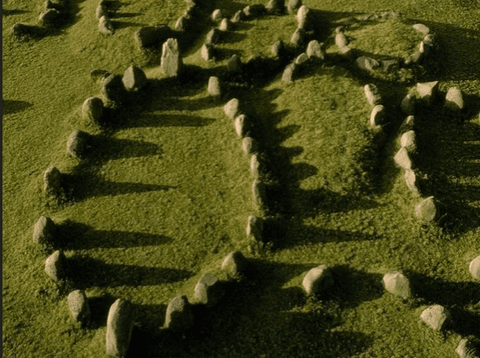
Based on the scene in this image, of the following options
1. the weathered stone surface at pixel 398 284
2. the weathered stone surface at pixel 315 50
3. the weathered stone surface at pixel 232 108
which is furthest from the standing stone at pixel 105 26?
the weathered stone surface at pixel 398 284

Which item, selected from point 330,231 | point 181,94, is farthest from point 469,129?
point 181,94

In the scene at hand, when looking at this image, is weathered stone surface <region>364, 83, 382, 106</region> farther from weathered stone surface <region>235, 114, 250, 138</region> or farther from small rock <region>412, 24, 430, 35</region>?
small rock <region>412, 24, 430, 35</region>

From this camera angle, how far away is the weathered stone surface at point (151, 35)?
8.97m

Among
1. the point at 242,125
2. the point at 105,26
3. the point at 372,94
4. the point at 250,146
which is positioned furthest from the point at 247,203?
the point at 105,26

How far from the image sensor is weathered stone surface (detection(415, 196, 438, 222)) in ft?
20.2

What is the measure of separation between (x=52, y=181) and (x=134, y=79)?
1899 mm

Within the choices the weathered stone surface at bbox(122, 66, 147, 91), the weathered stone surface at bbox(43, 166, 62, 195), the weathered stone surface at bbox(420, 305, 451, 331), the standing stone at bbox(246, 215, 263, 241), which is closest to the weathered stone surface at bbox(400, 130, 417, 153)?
the standing stone at bbox(246, 215, 263, 241)

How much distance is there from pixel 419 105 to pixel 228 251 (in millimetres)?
3161

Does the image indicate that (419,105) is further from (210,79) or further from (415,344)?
(415,344)

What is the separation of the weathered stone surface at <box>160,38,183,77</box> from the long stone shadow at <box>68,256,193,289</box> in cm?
312

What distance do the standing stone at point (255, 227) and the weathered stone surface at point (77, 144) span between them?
241cm

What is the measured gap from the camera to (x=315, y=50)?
811 cm

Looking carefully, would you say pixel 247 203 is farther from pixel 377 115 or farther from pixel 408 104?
pixel 408 104

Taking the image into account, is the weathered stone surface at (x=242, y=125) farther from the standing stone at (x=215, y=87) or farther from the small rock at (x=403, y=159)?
the small rock at (x=403, y=159)
